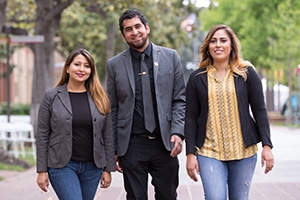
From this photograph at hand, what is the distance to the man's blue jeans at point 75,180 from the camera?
5820 mm

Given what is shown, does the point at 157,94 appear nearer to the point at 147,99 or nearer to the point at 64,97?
the point at 147,99

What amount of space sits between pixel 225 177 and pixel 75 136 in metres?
1.23

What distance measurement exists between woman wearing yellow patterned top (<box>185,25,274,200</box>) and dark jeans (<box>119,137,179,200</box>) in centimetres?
56

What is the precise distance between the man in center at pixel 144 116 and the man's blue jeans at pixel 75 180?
1.35 feet

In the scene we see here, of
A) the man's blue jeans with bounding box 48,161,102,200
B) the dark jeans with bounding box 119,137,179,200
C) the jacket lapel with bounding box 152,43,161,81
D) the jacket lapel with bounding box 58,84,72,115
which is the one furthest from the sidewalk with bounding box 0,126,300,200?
the jacket lapel with bounding box 58,84,72,115

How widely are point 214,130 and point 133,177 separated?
96cm

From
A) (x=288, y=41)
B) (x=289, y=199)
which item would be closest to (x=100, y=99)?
(x=289, y=199)

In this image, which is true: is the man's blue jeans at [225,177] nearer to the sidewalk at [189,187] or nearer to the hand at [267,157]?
the hand at [267,157]

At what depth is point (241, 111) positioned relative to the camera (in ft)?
18.7

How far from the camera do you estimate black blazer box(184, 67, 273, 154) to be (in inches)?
226

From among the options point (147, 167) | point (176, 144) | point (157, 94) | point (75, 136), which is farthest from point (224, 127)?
point (75, 136)

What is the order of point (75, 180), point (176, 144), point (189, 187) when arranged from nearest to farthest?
point (75, 180)
point (176, 144)
point (189, 187)

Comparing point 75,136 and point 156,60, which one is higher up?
point 156,60

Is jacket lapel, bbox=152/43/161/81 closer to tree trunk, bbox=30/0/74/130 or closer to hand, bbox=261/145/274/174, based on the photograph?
hand, bbox=261/145/274/174
